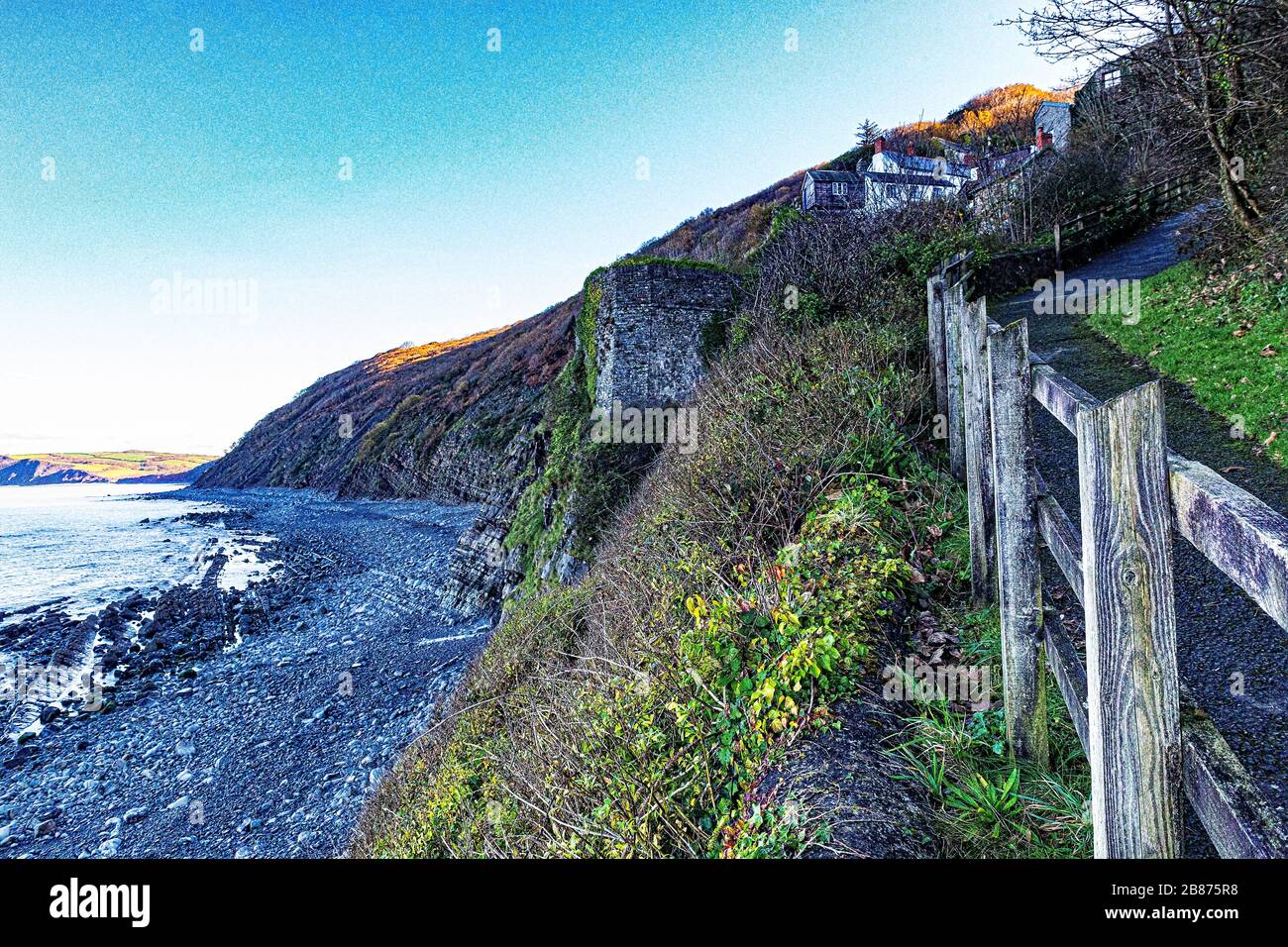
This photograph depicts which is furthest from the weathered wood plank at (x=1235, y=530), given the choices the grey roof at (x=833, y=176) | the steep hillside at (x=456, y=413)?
the grey roof at (x=833, y=176)

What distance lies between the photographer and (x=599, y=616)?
6.54 meters

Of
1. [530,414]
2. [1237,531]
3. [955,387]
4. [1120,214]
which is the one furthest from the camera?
[530,414]

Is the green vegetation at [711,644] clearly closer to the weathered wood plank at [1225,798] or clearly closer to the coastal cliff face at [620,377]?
the weathered wood plank at [1225,798]

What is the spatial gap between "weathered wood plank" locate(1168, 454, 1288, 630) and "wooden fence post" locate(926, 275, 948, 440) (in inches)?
179

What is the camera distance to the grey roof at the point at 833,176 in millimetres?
30547

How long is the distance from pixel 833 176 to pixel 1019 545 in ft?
110

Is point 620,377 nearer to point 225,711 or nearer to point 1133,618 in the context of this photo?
point 225,711

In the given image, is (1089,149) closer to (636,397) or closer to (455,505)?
(636,397)

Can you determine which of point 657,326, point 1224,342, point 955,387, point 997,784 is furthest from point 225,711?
point 1224,342

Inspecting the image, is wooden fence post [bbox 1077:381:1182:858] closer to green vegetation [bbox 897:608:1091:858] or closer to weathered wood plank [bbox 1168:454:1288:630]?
weathered wood plank [bbox 1168:454:1288:630]

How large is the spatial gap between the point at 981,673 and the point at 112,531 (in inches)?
1958

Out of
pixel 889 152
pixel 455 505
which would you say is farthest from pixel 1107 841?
pixel 889 152

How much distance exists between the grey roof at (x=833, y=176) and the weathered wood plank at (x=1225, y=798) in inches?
1342

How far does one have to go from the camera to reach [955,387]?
5.04 m
